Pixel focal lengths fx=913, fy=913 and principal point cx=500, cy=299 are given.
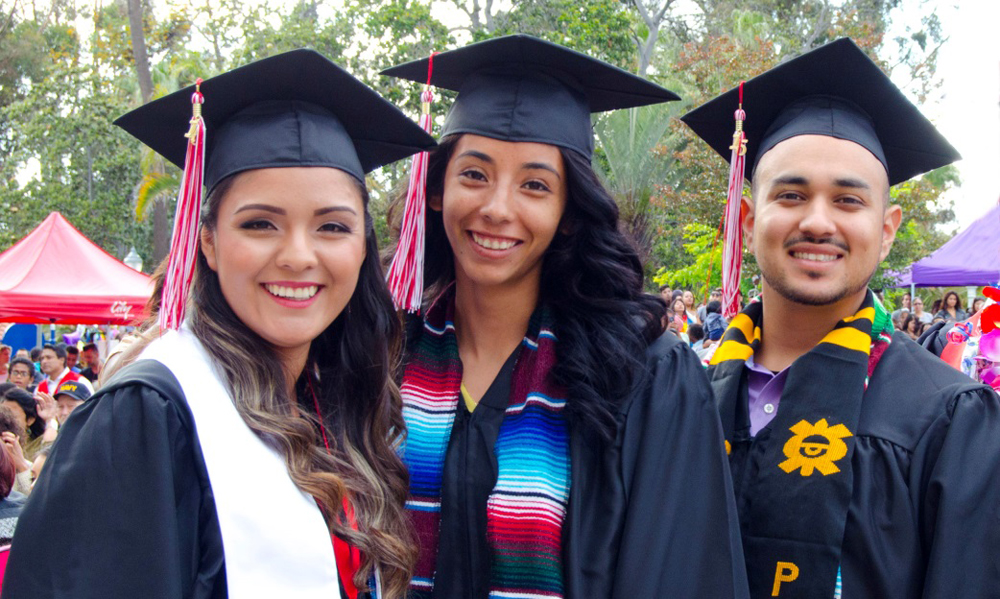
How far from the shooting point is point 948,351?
3.90m

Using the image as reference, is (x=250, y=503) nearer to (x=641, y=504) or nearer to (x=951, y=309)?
(x=641, y=504)

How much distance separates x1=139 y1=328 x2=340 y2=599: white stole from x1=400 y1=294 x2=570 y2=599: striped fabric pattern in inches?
15.7

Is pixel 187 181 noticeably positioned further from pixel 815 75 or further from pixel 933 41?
pixel 933 41

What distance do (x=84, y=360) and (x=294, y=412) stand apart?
10978mm

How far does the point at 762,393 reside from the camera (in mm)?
2436

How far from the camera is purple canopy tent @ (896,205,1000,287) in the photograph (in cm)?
1267

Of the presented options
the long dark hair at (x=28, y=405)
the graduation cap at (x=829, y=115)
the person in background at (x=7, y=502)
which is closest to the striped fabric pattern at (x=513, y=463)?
the graduation cap at (x=829, y=115)

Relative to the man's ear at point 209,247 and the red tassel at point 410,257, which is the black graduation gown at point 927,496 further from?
the man's ear at point 209,247

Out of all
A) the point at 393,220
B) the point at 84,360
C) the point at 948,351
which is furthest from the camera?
the point at 84,360

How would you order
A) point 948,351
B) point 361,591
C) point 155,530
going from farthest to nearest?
point 948,351
point 361,591
point 155,530

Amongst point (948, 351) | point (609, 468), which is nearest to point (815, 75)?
point (609, 468)

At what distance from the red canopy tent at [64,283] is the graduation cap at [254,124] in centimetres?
713

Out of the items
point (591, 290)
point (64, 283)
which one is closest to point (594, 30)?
point (64, 283)

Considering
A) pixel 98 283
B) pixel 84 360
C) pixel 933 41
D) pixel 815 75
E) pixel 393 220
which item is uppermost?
pixel 933 41
